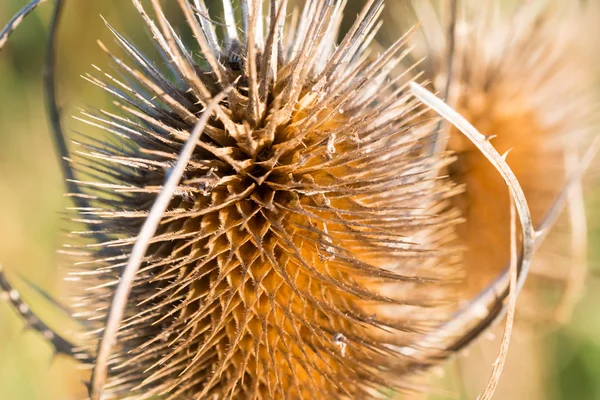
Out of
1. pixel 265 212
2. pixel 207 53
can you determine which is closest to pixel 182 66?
pixel 207 53

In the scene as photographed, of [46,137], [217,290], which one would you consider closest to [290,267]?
[217,290]

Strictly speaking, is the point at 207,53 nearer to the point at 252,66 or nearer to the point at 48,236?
the point at 252,66

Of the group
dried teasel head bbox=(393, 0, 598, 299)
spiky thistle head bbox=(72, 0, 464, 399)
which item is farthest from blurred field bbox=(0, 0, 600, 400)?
spiky thistle head bbox=(72, 0, 464, 399)

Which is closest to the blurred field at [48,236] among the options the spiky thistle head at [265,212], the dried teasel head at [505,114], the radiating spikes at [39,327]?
the dried teasel head at [505,114]

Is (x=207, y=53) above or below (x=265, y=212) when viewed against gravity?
above

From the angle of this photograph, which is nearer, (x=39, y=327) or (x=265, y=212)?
(x=265, y=212)

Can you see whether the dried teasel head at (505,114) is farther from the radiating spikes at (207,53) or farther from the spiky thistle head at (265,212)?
the radiating spikes at (207,53)

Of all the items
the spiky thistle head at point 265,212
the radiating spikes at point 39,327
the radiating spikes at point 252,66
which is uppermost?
the radiating spikes at point 252,66

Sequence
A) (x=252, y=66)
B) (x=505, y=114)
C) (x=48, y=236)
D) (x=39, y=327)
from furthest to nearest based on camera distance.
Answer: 1. (x=48, y=236)
2. (x=505, y=114)
3. (x=39, y=327)
4. (x=252, y=66)

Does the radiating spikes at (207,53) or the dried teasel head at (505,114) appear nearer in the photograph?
the radiating spikes at (207,53)
